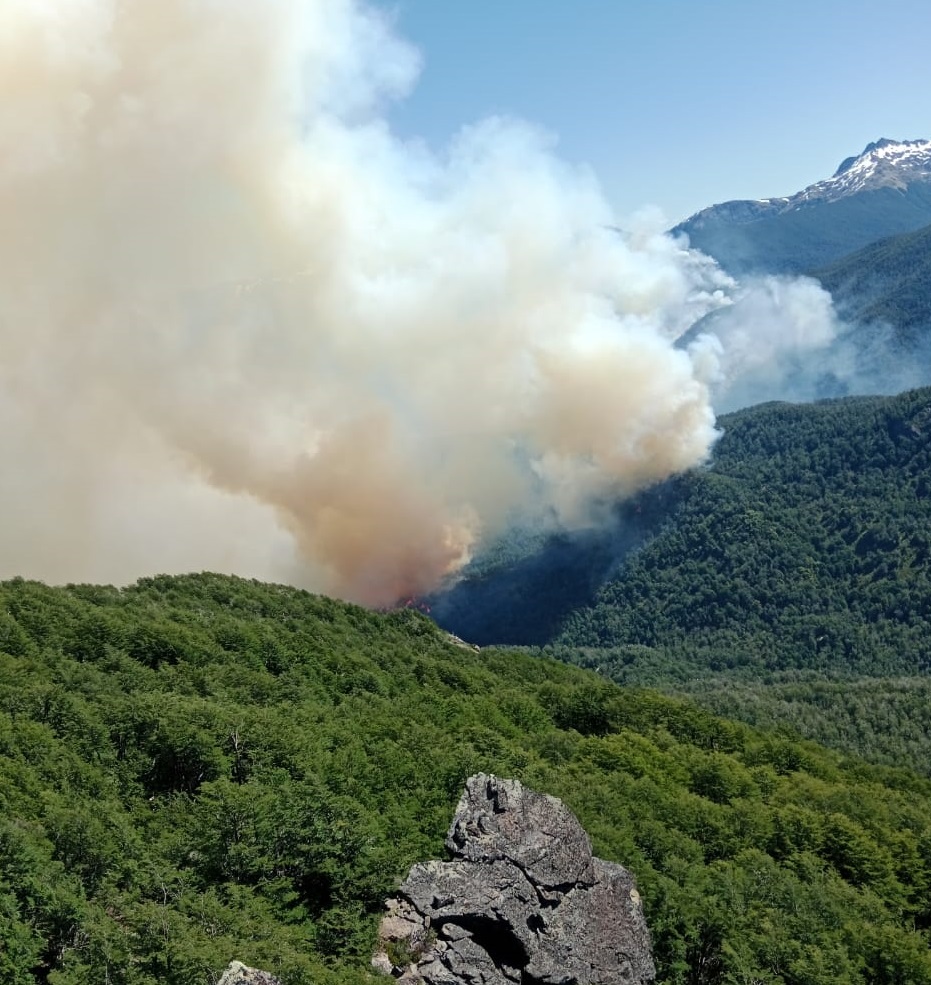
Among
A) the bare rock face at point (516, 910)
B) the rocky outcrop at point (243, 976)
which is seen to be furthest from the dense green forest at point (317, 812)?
the bare rock face at point (516, 910)

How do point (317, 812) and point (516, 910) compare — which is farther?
point (317, 812)

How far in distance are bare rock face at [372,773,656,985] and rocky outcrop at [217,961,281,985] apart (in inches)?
264

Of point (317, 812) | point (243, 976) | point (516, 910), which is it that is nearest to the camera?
point (243, 976)

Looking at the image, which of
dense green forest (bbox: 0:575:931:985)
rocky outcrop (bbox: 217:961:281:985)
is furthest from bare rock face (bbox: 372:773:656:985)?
rocky outcrop (bbox: 217:961:281:985)

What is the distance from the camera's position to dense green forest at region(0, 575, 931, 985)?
3466cm

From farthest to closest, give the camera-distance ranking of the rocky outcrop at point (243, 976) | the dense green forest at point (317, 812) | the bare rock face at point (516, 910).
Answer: the bare rock face at point (516, 910)
the dense green forest at point (317, 812)
the rocky outcrop at point (243, 976)

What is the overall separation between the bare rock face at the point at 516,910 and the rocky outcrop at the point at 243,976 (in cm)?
671

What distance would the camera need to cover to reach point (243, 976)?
92.2 feet

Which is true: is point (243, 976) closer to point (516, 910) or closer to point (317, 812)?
point (516, 910)

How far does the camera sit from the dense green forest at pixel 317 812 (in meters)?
34.7

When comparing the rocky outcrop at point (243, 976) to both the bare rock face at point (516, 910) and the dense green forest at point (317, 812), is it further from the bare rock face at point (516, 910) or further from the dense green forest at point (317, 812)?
the bare rock face at point (516, 910)

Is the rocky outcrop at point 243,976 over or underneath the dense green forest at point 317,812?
underneath

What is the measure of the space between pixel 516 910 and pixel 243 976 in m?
11.8

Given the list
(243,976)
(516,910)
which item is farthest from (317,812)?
(243,976)
